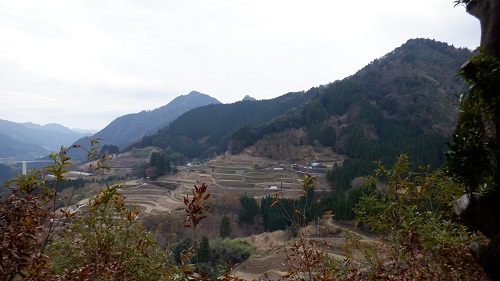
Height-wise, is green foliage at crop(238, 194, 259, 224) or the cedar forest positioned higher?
the cedar forest

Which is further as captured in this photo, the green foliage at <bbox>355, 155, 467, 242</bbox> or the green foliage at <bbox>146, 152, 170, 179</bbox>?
the green foliage at <bbox>146, 152, 170, 179</bbox>

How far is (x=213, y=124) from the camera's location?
4299 inches

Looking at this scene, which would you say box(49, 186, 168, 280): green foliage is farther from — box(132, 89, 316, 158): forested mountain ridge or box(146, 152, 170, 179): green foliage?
box(132, 89, 316, 158): forested mountain ridge

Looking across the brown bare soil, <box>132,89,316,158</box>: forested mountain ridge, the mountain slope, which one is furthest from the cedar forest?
<box>132,89,316,158</box>: forested mountain ridge

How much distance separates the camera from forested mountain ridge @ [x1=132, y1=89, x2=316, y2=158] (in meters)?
90.8

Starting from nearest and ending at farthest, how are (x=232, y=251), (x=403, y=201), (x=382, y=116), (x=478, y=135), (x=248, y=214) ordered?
(x=478, y=135) → (x=403, y=201) → (x=232, y=251) → (x=248, y=214) → (x=382, y=116)

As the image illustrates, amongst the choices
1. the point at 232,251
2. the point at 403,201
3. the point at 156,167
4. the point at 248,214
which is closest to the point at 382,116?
the point at 248,214

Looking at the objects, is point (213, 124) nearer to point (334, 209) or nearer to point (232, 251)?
point (334, 209)

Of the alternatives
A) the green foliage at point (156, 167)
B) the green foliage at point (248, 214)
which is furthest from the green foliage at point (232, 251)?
the green foliage at point (156, 167)

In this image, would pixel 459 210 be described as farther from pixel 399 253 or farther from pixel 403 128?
pixel 403 128

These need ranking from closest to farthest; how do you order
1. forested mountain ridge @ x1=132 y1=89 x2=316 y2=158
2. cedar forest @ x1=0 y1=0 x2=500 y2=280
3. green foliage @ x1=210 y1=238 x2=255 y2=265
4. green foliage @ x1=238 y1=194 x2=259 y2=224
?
cedar forest @ x1=0 y1=0 x2=500 y2=280 → green foliage @ x1=210 y1=238 x2=255 y2=265 → green foliage @ x1=238 y1=194 x2=259 y2=224 → forested mountain ridge @ x1=132 y1=89 x2=316 y2=158

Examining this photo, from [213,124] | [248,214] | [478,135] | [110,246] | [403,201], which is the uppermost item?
[213,124]

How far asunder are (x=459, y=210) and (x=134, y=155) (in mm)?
87333

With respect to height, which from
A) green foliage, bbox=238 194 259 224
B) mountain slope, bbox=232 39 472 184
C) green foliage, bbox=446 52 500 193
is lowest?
green foliage, bbox=238 194 259 224
